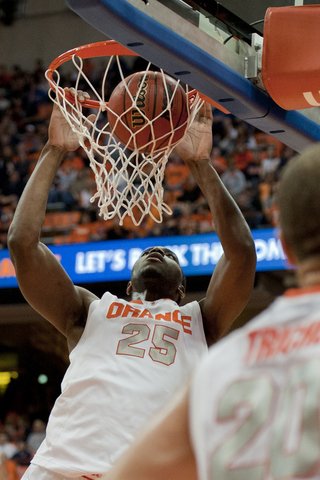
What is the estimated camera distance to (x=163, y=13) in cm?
255

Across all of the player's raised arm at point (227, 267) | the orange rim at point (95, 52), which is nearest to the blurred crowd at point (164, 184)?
the orange rim at point (95, 52)

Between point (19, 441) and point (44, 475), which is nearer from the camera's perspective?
point (44, 475)

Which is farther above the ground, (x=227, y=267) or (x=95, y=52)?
(x=95, y=52)

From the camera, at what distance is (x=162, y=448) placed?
3.43 feet

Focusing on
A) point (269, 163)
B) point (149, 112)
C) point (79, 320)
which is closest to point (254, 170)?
point (269, 163)

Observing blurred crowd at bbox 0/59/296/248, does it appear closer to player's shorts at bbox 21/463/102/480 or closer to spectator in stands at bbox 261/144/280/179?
spectator in stands at bbox 261/144/280/179

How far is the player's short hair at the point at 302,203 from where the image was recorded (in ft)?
3.37

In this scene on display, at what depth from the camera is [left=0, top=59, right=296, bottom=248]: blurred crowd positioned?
9.20m

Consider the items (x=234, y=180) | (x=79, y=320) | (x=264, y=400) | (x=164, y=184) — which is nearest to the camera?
(x=264, y=400)

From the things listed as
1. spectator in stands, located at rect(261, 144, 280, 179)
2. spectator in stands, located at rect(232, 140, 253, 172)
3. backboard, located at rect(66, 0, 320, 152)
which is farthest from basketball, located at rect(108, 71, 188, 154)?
spectator in stands, located at rect(232, 140, 253, 172)

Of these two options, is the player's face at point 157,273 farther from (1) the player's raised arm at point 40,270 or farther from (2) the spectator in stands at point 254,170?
(2) the spectator in stands at point 254,170

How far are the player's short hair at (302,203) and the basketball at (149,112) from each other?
6.56 ft

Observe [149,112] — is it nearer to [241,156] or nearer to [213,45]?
[213,45]

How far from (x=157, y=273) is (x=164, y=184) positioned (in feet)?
23.9
